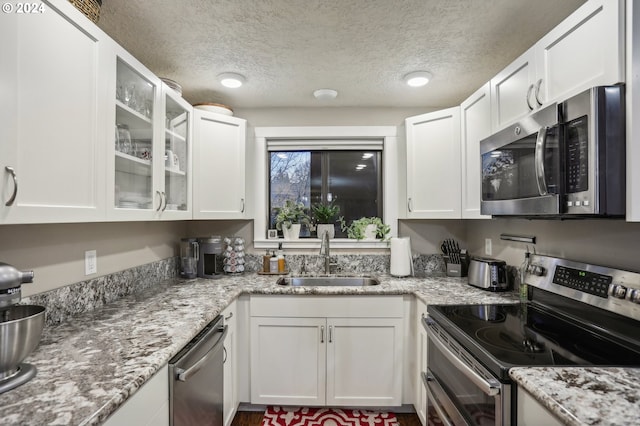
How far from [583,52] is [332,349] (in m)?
1.95

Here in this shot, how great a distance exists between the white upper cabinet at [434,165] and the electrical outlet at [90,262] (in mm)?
2022

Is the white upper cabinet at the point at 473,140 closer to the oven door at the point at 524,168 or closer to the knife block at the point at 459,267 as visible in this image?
the oven door at the point at 524,168

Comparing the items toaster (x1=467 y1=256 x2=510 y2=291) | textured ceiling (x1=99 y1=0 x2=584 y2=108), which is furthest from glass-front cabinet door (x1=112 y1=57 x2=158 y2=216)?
toaster (x1=467 y1=256 x2=510 y2=291)

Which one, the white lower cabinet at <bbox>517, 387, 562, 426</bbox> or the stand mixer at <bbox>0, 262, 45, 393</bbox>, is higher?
the stand mixer at <bbox>0, 262, 45, 393</bbox>

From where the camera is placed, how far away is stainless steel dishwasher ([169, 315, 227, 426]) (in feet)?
3.71

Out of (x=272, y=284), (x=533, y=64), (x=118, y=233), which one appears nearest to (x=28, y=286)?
(x=118, y=233)

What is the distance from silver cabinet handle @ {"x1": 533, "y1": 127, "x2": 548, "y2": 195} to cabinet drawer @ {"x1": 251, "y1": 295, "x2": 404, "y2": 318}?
44.2 inches

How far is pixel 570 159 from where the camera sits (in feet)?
3.59

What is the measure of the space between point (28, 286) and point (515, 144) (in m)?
2.16

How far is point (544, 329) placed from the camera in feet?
4.31

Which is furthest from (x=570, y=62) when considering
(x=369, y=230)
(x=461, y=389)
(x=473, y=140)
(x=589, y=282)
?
(x=369, y=230)

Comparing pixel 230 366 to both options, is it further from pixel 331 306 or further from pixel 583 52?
pixel 583 52

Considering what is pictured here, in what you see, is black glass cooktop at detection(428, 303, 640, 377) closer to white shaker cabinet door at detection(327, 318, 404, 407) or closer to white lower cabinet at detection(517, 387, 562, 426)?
white lower cabinet at detection(517, 387, 562, 426)

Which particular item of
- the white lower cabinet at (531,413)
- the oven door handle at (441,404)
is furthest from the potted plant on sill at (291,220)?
the white lower cabinet at (531,413)
